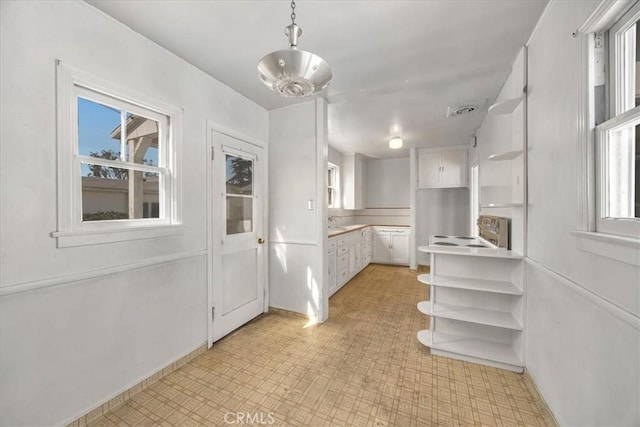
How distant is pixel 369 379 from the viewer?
6.29 ft

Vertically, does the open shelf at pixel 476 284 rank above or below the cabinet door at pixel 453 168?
below

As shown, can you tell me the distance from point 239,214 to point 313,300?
130 cm

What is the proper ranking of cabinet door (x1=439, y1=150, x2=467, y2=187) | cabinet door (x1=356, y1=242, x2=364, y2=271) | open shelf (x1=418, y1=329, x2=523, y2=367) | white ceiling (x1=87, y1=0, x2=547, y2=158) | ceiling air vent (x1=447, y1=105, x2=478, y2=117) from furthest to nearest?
cabinet door (x1=439, y1=150, x2=467, y2=187) < cabinet door (x1=356, y1=242, x2=364, y2=271) < ceiling air vent (x1=447, y1=105, x2=478, y2=117) < open shelf (x1=418, y1=329, x2=523, y2=367) < white ceiling (x1=87, y1=0, x2=547, y2=158)

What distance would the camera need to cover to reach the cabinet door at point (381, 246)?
221 inches

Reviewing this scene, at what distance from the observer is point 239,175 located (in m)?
2.76

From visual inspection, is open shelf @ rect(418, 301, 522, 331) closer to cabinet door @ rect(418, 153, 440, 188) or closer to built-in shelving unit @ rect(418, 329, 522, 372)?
built-in shelving unit @ rect(418, 329, 522, 372)

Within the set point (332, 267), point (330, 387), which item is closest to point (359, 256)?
point (332, 267)

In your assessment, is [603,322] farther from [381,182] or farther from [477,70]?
[381,182]

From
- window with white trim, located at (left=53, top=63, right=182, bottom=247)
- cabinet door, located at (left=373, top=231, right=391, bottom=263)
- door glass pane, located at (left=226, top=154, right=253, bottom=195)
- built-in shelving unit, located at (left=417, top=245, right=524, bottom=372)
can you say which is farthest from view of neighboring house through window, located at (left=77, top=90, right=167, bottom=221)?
cabinet door, located at (left=373, top=231, right=391, bottom=263)

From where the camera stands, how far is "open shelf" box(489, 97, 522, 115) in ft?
6.37

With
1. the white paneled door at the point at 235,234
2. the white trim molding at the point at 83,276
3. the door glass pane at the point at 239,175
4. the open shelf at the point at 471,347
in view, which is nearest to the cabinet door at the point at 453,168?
the open shelf at the point at 471,347

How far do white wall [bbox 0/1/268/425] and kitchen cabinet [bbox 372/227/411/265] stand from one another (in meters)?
4.37

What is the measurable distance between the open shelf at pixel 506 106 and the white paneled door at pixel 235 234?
2344 millimetres

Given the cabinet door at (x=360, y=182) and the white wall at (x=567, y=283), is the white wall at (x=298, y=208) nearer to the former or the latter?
the white wall at (x=567, y=283)
